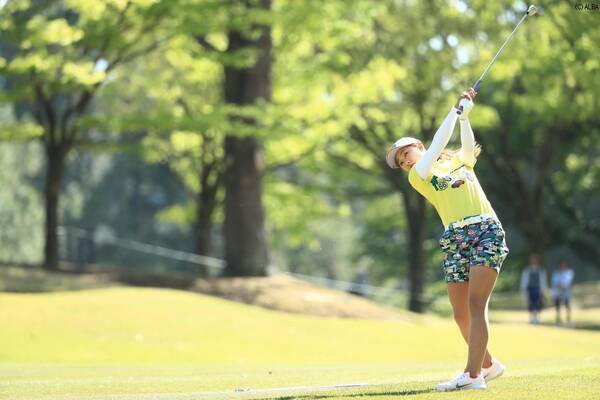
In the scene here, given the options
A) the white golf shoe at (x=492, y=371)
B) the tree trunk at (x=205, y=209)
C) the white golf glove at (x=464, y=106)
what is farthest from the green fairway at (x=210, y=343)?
the tree trunk at (x=205, y=209)

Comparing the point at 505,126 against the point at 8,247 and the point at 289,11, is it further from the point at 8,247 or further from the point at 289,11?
the point at 8,247

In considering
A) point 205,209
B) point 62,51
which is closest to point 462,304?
point 62,51

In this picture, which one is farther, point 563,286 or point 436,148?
point 563,286

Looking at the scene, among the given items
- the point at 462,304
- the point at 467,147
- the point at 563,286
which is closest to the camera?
the point at 467,147

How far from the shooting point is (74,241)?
61344 mm

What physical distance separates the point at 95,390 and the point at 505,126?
30022mm

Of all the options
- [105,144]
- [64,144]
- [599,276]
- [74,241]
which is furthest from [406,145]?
[74,241]

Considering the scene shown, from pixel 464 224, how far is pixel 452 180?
1.07 ft

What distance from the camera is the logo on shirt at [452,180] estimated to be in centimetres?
785

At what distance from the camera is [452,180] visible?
7.86m

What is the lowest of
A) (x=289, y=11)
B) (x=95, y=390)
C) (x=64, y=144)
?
(x=95, y=390)

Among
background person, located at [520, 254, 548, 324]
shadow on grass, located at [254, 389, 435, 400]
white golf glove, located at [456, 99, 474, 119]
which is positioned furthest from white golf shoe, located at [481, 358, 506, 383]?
background person, located at [520, 254, 548, 324]

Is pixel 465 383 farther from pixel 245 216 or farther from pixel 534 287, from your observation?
pixel 534 287

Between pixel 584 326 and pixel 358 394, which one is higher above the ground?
pixel 584 326
